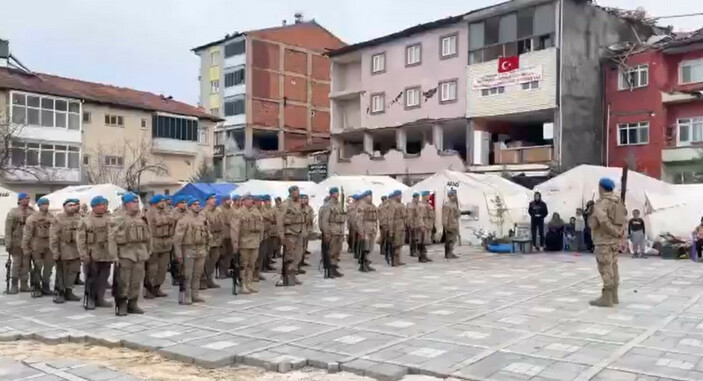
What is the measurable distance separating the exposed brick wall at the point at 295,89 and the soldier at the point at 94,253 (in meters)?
45.9

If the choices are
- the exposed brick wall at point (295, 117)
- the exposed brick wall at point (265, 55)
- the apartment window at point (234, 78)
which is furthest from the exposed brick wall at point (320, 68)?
the apartment window at point (234, 78)

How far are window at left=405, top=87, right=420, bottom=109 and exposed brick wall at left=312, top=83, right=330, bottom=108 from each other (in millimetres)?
21611

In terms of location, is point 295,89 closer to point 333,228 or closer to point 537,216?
point 537,216

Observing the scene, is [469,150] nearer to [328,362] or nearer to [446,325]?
[446,325]

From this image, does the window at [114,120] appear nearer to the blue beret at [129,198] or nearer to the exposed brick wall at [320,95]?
the exposed brick wall at [320,95]

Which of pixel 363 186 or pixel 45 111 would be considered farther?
pixel 45 111

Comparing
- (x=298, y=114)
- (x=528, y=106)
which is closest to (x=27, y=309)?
(x=528, y=106)

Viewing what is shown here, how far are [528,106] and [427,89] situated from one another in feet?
22.5

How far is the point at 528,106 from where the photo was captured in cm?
3048

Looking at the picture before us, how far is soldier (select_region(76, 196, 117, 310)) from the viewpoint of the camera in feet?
34.2

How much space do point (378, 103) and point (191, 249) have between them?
94.3 ft

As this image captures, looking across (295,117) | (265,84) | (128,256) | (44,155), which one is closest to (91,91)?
(44,155)

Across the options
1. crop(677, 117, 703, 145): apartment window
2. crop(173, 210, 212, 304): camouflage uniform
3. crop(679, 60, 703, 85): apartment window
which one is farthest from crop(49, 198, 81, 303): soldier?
crop(679, 60, 703, 85): apartment window

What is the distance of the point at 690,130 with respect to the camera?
2906 centimetres
